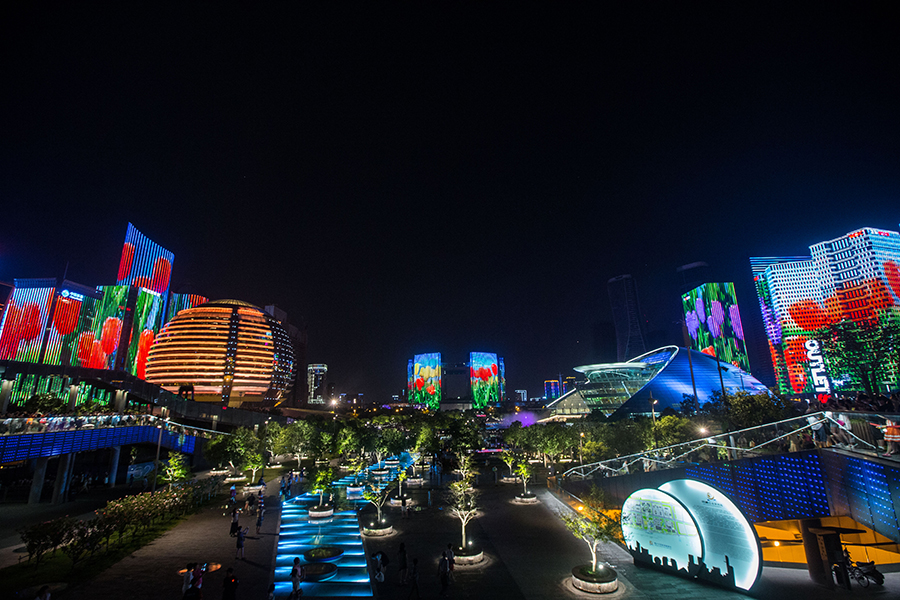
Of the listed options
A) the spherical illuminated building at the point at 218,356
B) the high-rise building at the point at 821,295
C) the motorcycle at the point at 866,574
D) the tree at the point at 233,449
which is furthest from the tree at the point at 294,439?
the high-rise building at the point at 821,295

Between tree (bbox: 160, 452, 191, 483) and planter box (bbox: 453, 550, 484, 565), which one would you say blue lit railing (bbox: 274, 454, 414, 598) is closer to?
planter box (bbox: 453, 550, 484, 565)

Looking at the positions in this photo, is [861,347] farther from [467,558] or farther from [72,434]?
[72,434]

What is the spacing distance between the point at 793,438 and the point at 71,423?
42213 millimetres

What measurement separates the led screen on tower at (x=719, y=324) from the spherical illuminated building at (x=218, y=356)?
524 feet

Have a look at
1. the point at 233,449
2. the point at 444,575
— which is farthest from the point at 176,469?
the point at 444,575

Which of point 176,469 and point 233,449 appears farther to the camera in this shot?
point 233,449

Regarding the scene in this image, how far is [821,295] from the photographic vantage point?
451 ft

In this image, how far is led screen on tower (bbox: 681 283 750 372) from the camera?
17738cm

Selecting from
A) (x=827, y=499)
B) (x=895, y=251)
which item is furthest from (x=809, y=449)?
(x=895, y=251)

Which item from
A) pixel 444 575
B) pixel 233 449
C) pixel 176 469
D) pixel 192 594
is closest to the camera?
pixel 192 594

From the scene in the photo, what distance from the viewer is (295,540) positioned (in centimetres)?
2166

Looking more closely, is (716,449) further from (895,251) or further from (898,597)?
(895,251)

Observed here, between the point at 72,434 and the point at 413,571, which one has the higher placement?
the point at 72,434

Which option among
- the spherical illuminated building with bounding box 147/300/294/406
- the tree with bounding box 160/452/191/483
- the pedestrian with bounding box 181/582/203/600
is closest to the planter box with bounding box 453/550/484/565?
the pedestrian with bounding box 181/582/203/600
